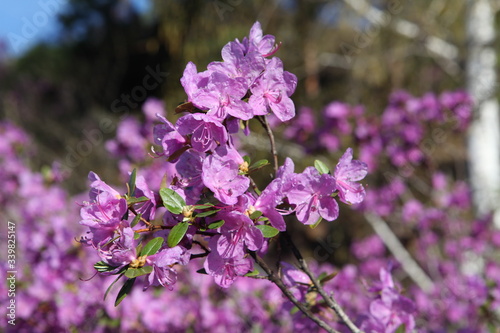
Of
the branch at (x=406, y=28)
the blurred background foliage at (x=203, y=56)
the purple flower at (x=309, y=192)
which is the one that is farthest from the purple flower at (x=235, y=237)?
the branch at (x=406, y=28)

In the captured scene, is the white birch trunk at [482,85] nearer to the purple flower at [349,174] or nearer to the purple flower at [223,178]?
the purple flower at [349,174]

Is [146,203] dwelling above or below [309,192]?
below

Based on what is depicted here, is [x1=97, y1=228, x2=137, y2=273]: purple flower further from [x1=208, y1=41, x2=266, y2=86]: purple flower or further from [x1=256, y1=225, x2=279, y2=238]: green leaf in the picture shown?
[x1=208, y1=41, x2=266, y2=86]: purple flower

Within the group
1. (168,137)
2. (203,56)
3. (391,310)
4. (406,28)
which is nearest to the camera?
(168,137)

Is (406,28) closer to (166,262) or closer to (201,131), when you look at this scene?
(201,131)

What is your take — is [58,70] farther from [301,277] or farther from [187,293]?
[301,277]

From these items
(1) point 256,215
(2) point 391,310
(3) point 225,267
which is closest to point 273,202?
(1) point 256,215

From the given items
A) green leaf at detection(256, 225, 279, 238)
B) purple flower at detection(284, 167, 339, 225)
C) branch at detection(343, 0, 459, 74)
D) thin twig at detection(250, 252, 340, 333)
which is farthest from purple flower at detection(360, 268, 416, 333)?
branch at detection(343, 0, 459, 74)
